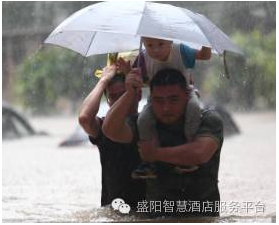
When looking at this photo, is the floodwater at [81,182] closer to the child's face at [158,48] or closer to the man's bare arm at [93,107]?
the man's bare arm at [93,107]

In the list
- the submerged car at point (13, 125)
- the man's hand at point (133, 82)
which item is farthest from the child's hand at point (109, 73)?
the submerged car at point (13, 125)

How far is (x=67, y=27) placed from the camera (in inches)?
188

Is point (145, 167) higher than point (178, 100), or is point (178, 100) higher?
point (178, 100)

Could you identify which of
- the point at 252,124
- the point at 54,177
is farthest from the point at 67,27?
the point at 252,124

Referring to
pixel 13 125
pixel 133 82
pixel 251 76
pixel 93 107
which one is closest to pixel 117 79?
pixel 93 107

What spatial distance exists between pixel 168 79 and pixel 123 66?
1.15ft

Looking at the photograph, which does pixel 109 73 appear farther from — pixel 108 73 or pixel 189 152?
pixel 189 152

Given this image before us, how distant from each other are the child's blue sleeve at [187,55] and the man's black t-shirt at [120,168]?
593 millimetres

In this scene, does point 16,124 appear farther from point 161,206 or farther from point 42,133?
point 161,206

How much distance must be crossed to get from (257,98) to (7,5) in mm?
13173

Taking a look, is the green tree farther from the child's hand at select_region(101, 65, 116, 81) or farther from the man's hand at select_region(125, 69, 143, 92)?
the man's hand at select_region(125, 69, 143, 92)

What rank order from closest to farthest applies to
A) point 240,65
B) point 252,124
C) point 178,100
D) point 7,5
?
point 178,100 → point 7,5 → point 240,65 → point 252,124

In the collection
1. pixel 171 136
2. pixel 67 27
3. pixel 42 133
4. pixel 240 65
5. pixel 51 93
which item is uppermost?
pixel 67 27

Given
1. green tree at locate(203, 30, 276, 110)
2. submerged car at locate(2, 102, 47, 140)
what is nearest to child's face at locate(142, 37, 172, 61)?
submerged car at locate(2, 102, 47, 140)
